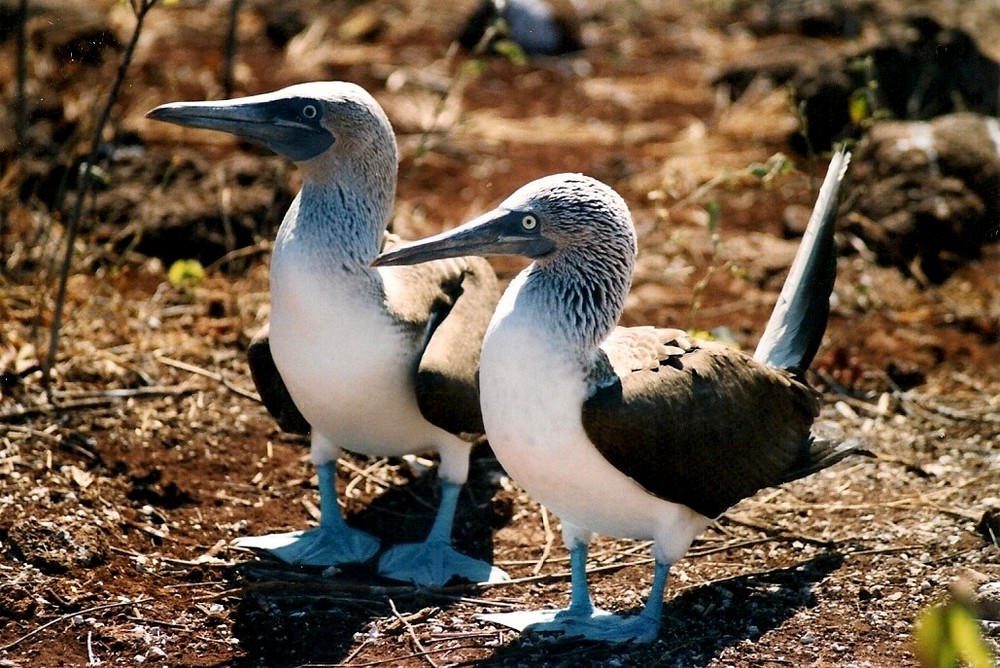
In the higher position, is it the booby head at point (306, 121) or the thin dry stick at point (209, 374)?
the booby head at point (306, 121)

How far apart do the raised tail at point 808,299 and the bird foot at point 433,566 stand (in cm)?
122

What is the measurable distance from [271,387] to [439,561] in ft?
2.97

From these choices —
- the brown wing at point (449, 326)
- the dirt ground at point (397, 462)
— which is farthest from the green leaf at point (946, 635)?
the brown wing at point (449, 326)

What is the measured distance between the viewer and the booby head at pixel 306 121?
442cm

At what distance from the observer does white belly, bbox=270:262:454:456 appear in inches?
170

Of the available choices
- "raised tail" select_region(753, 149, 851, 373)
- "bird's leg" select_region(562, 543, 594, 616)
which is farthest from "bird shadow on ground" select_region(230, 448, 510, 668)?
"raised tail" select_region(753, 149, 851, 373)

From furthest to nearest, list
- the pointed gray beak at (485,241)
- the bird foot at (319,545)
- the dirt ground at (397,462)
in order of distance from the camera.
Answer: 1. the bird foot at (319,545)
2. the dirt ground at (397,462)
3. the pointed gray beak at (485,241)

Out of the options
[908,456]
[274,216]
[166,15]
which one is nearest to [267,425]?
[274,216]

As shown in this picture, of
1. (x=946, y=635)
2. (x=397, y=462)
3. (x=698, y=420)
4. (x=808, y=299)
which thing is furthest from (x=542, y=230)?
(x=946, y=635)

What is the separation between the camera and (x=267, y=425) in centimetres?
563

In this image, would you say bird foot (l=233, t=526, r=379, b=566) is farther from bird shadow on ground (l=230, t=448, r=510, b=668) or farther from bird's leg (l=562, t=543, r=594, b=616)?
bird's leg (l=562, t=543, r=594, b=616)

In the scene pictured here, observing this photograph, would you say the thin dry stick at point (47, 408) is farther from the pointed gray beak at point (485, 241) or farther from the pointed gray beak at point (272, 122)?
the pointed gray beak at point (485, 241)

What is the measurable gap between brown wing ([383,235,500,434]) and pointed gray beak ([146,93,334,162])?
0.54m

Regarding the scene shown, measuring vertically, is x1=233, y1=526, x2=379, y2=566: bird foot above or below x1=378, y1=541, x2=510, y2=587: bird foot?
above
